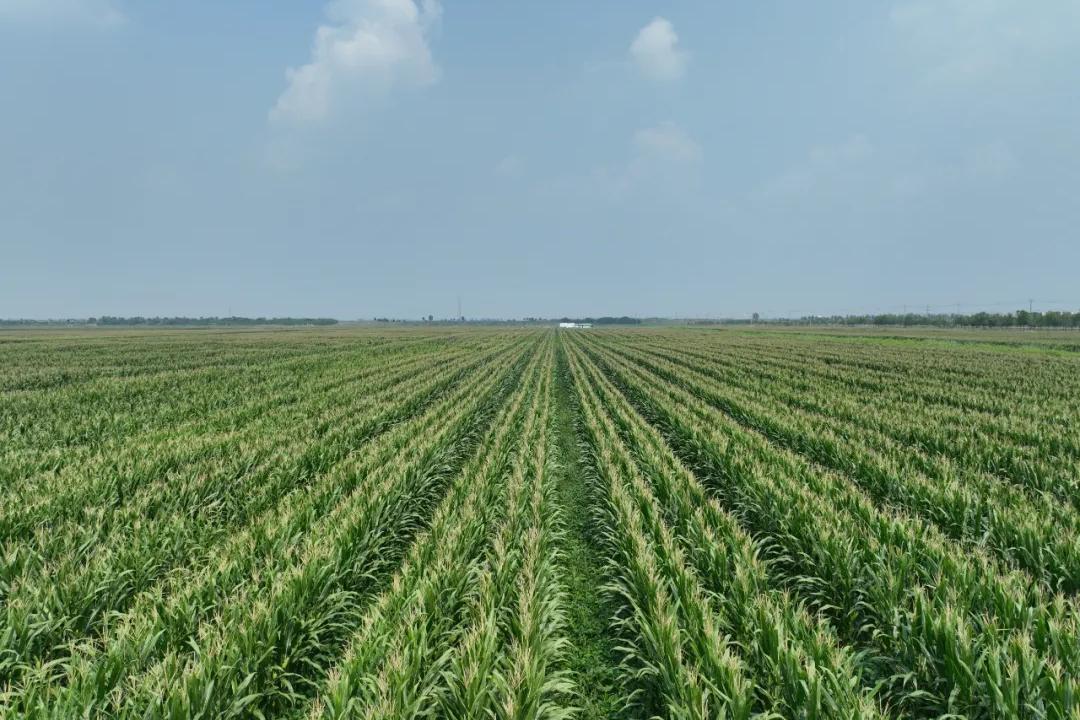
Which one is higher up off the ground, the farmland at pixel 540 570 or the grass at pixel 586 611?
the farmland at pixel 540 570

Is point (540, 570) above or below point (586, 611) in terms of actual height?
above

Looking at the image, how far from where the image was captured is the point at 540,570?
591cm

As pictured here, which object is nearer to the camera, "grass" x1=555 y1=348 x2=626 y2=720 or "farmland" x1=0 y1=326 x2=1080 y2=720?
"farmland" x1=0 y1=326 x2=1080 y2=720

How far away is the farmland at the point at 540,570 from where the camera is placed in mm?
3791

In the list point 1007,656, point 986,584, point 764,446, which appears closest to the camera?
point 1007,656

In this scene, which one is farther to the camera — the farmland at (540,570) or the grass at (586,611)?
the grass at (586,611)

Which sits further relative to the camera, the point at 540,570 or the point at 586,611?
the point at 586,611

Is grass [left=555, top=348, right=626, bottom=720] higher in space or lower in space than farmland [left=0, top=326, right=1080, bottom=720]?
lower

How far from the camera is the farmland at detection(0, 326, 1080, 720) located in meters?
3.79

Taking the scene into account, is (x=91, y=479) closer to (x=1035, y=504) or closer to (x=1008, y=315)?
(x=1035, y=504)

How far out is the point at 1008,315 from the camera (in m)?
148

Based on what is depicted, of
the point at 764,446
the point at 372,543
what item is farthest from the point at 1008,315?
the point at 372,543

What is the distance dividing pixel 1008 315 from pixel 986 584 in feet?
679

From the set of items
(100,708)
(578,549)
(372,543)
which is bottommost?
(578,549)
